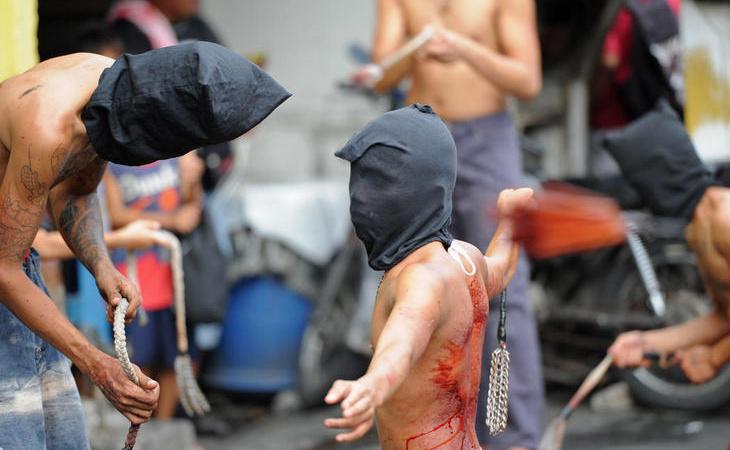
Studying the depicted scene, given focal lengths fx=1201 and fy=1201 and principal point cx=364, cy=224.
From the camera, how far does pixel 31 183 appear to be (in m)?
3.07

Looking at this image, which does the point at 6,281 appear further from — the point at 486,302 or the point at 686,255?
the point at 686,255

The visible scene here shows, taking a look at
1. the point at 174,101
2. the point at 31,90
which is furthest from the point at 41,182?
the point at 174,101

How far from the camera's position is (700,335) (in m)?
4.56

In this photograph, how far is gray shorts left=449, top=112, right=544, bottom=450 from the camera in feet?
16.4

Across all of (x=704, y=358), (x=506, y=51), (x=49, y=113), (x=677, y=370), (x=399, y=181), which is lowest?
(x=677, y=370)

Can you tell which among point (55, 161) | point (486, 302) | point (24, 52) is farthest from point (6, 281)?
point (24, 52)

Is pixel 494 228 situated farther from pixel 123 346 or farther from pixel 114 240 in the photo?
pixel 123 346

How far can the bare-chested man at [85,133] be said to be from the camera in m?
3.06

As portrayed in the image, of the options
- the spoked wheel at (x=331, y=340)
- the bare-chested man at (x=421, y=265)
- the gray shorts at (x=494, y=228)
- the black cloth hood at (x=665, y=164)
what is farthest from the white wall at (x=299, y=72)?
the bare-chested man at (x=421, y=265)

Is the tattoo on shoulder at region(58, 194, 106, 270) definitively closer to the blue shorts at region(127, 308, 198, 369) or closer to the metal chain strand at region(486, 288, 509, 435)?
the metal chain strand at region(486, 288, 509, 435)

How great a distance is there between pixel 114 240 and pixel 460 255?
1.67m

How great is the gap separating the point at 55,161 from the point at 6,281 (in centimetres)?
33

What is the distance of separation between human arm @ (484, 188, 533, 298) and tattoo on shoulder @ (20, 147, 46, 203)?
1237 mm

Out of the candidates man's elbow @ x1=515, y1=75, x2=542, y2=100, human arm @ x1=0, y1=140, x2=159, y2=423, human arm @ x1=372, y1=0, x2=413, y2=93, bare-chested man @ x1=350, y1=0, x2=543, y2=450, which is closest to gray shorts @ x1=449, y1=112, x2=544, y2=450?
bare-chested man @ x1=350, y1=0, x2=543, y2=450
